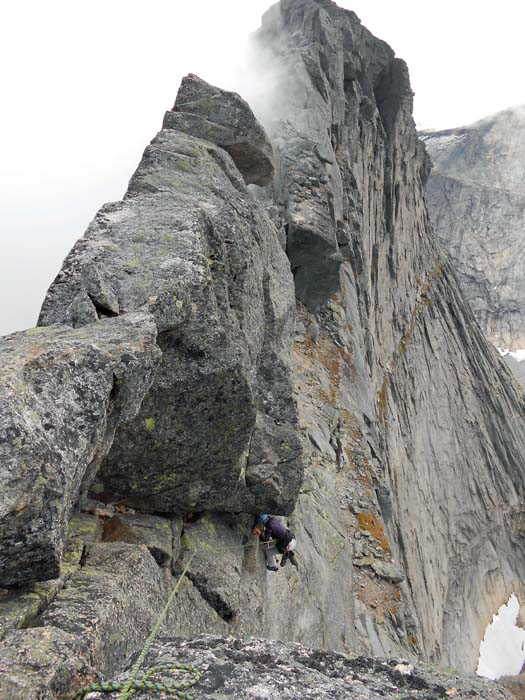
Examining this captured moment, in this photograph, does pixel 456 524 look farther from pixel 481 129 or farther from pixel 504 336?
pixel 481 129

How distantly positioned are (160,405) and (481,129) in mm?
129025

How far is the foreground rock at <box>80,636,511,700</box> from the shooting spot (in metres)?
3.62

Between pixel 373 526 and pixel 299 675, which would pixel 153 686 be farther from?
pixel 373 526

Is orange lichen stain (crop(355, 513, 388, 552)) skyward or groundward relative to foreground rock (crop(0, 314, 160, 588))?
groundward

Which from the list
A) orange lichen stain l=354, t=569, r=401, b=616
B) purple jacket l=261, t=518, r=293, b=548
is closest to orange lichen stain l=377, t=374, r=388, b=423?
orange lichen stain l=354, t=569, r=401, b=616

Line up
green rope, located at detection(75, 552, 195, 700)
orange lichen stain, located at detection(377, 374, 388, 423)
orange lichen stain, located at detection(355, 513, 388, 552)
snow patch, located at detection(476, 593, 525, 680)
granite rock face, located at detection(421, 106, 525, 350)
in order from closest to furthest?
green rope, located at detection(75, 552, 195, 700) < orange lichen stain, located at detection(355, 513, 388, 552) < orange lichen stain, located at detection(377, 374, 388, 423) < snow patch, located at detection(476, 593, 525, 680) < granite rock face, located at detection(421, 106, 525, 350)

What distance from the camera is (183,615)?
6789mm

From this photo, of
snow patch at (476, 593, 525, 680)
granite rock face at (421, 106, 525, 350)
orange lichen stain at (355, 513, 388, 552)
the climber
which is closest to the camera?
the climber

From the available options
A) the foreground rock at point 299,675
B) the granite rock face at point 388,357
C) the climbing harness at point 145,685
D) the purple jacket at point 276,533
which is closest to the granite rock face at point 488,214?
the granite rock face at point 388,357

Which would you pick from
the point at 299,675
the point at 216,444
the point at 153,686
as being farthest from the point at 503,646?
the point at 153,686

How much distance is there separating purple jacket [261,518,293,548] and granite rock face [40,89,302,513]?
363mm

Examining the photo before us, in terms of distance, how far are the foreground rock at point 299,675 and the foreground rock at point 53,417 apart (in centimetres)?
130

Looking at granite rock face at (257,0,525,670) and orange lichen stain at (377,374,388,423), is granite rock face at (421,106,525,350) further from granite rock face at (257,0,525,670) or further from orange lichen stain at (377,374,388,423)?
orange lichen stain at (377,374,388,423)

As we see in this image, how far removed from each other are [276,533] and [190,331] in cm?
483
